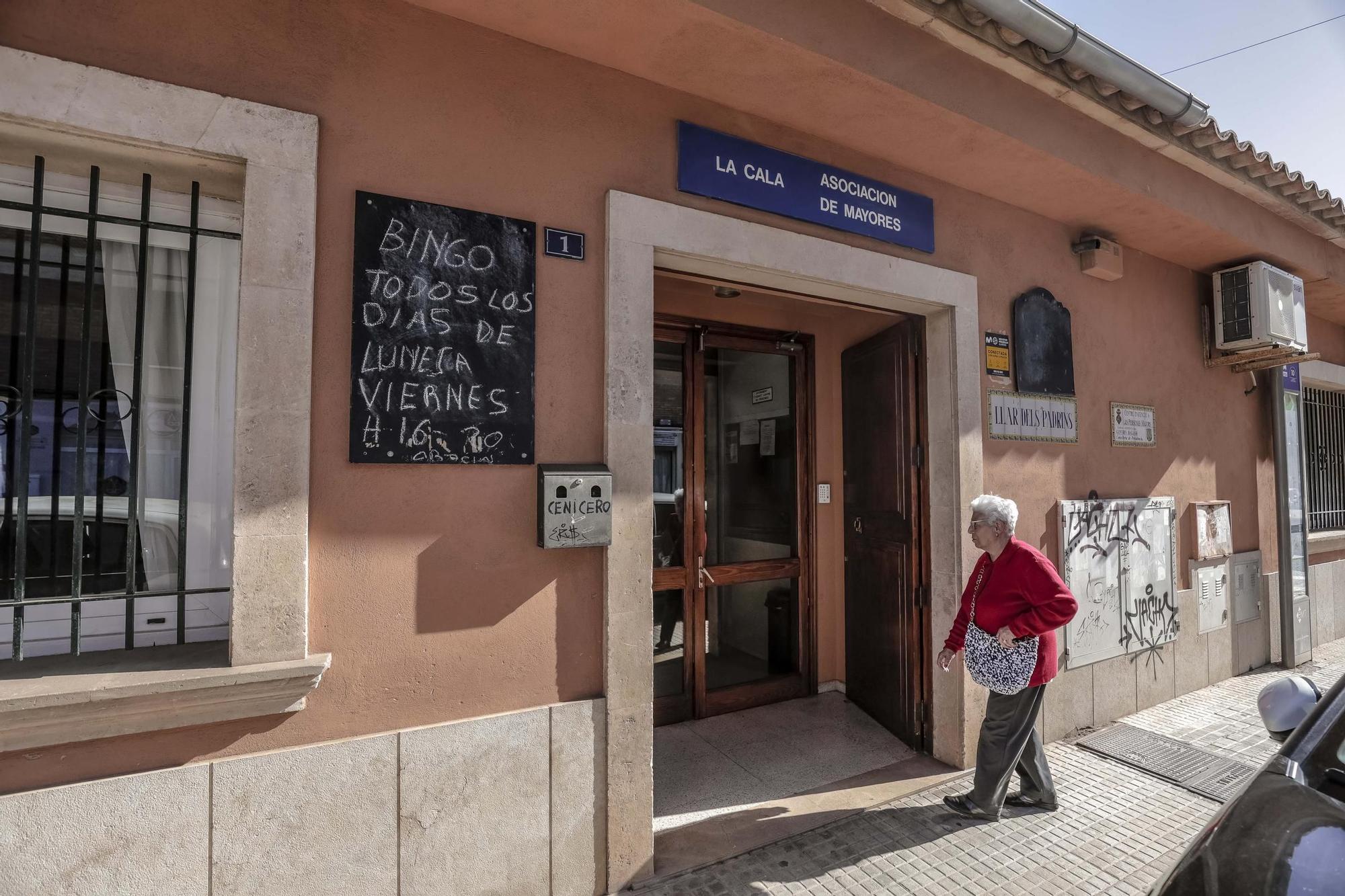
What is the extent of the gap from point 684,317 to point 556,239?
1.99m

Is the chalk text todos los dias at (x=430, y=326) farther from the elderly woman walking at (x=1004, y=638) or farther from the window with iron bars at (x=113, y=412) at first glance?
the elderly woman walking at (x=1004, y=638)

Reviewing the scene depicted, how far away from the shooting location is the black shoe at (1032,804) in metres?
3.48

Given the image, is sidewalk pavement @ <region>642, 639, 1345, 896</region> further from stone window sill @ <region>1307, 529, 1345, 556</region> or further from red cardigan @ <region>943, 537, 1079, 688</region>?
stone window sill @ <region>1307, 529, 1345, 556</region>

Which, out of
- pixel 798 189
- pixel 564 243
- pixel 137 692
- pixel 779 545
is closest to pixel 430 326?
pixel 564 243

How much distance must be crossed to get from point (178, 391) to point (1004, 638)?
3641 millimetres

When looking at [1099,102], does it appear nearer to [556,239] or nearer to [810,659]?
[556,239]

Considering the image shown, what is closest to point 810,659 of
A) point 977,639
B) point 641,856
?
point 977,639

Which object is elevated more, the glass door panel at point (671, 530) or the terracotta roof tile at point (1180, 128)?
the terracotta roof tile at point (1180, 128)

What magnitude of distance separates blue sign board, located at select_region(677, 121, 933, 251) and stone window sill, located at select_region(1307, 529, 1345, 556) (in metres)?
6.18

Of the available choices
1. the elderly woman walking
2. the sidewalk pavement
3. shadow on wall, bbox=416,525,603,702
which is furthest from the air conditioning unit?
shadow on wall, bbox=416,525,603,702

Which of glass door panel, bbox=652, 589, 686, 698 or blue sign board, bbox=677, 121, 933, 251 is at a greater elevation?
blue sign board, bbox=677, 121, 933, 251

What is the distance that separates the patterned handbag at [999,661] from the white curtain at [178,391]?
3.35 meters

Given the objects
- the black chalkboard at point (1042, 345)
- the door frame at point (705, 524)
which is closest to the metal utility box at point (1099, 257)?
the black chalkboard at point (1042, 345)

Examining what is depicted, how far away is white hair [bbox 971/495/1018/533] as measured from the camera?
318 cm
